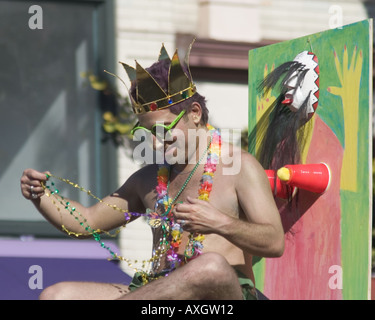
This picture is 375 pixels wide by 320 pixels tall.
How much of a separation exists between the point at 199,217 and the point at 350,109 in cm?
92

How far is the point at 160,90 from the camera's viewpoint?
14.1ft

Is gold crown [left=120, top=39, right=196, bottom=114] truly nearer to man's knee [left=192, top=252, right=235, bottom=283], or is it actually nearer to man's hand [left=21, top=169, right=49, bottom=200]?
man's hand [left=21, top=169, right=49, bottom=200]

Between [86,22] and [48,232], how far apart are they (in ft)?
4.78

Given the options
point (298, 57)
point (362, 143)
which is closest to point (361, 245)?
point (362, 143)

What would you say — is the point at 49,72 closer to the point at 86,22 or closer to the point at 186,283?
the point at 86,22

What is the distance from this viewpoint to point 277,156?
16.1 feet

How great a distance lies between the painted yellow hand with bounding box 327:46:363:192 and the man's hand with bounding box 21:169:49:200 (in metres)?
1.22

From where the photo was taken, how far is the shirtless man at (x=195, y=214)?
388 centimetres

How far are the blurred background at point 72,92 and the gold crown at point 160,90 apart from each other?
288 cm

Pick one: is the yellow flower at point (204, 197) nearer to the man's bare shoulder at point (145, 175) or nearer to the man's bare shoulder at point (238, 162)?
the man's bare shoulder at point (238, 162)

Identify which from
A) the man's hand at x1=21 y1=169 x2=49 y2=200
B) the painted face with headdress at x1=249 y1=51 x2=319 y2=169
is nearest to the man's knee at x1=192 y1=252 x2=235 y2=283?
the man's hand at x1=21 y1=169 x2=49 y2=200

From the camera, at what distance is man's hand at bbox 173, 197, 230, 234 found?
12.6 feet

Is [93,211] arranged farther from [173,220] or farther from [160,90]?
[160,90]

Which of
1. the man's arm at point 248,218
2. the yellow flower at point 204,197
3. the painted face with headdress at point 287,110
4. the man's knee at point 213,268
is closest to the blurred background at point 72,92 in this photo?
the painted face with headdress at point 287,110
